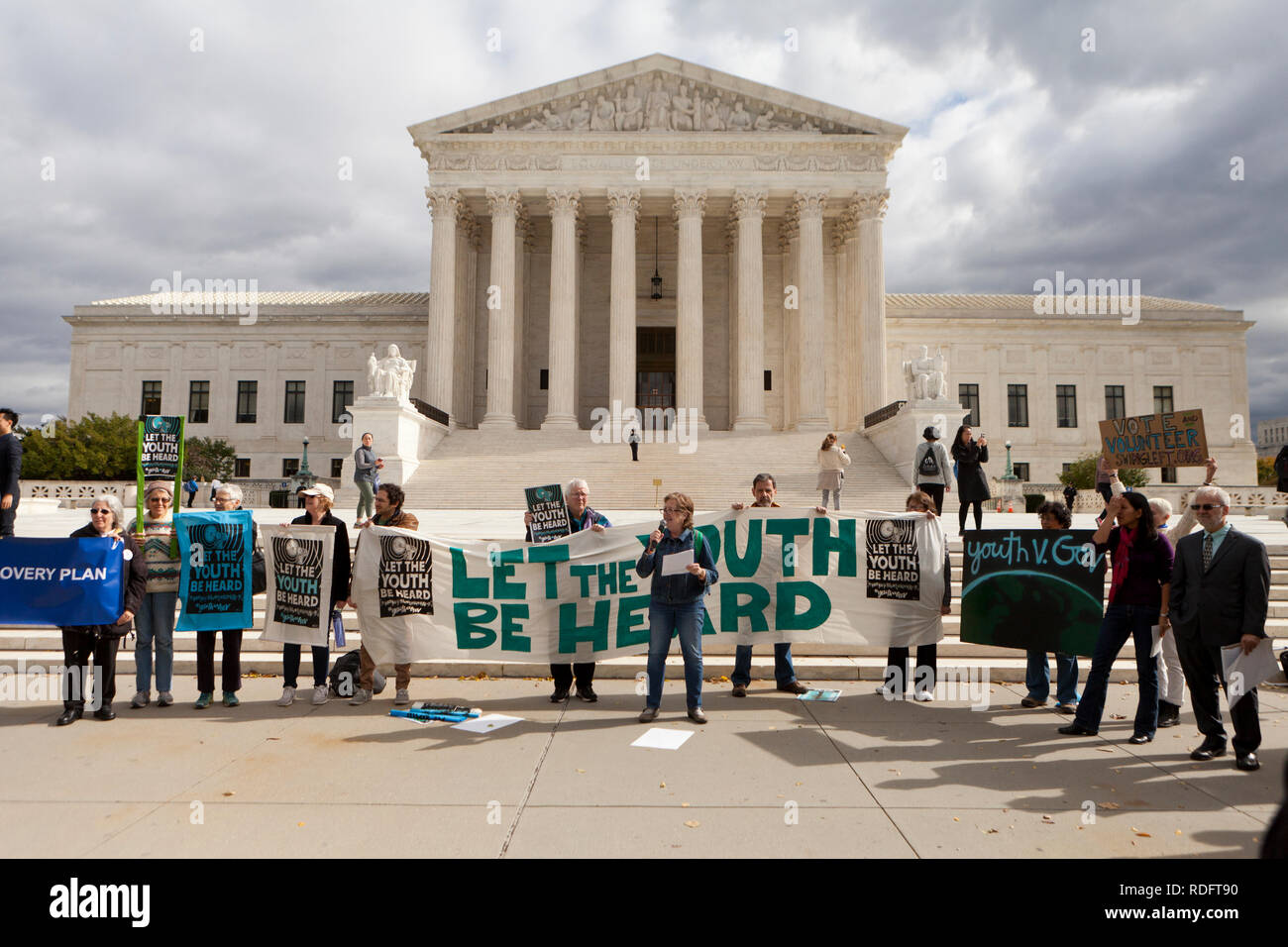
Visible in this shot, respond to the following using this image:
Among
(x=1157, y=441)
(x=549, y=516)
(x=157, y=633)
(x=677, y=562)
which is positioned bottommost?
(x=157, y=633)

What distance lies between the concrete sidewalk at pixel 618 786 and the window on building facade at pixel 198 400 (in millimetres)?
46035

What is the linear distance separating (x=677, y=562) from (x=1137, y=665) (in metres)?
3.97

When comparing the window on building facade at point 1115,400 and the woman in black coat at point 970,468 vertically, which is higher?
the window on building facade at point 1115,400

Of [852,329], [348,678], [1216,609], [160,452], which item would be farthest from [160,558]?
[852,329]

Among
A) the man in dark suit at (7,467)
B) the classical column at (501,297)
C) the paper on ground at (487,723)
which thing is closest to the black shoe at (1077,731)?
the paper on ground at (487,723)

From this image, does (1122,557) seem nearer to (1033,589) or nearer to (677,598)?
(1033,589)

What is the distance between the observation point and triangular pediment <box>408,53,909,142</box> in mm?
37781

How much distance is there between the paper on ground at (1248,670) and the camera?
233 inches

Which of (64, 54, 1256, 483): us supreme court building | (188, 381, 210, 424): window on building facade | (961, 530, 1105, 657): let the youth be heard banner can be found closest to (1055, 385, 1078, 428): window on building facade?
(64, 54, 1256, 483): us supreme court building

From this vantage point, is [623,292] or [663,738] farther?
[623,292]

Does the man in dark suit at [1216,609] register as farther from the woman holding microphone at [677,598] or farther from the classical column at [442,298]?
the classical column at [442,298]

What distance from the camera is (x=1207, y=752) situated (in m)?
6.16
